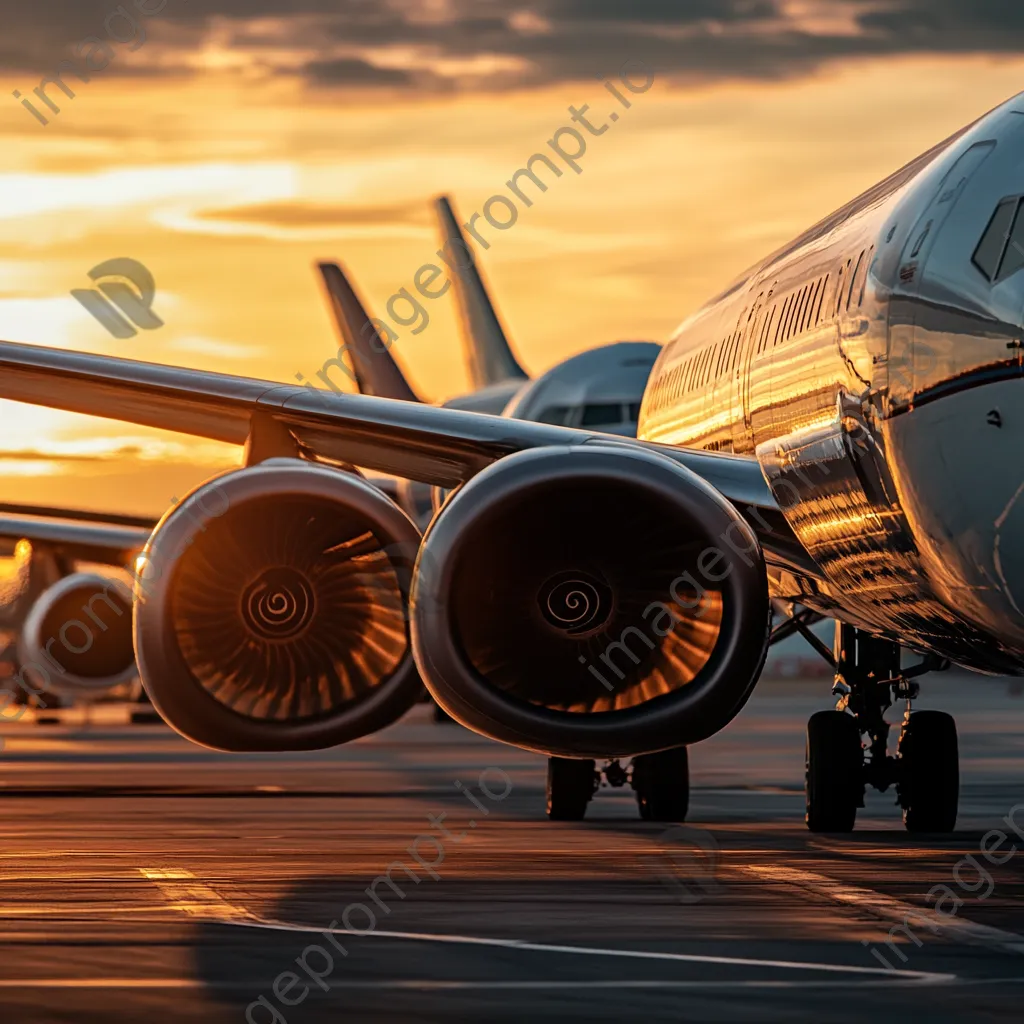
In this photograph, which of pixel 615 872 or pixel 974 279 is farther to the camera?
pixel 615 872

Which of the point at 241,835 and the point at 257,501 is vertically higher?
the point at 257,501

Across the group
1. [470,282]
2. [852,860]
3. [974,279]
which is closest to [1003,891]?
[852,860]

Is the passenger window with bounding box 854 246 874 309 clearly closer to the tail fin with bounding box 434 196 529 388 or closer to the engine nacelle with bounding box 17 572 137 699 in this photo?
the engine nacelle with bounding box 17 572 137 699

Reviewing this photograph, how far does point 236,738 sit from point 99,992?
578cm

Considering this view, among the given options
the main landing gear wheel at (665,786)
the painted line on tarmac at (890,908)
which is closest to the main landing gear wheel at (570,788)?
the main landing gear wheel at (665,786)

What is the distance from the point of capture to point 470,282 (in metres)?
49.4

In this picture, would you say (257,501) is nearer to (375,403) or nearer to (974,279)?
(375,403)

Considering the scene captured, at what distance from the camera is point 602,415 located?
3191cm

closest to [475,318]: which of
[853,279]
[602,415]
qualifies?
[602,415]

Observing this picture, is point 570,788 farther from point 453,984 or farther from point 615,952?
point 453,984

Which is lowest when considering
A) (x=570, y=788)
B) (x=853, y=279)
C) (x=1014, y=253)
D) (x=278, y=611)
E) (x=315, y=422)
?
(x=570, y=788)

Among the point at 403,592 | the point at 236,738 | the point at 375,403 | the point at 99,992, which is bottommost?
the point at 99,992

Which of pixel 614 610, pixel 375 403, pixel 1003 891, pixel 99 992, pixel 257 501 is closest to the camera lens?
pixel 99 992

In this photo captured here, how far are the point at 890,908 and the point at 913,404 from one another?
7.88 feet
